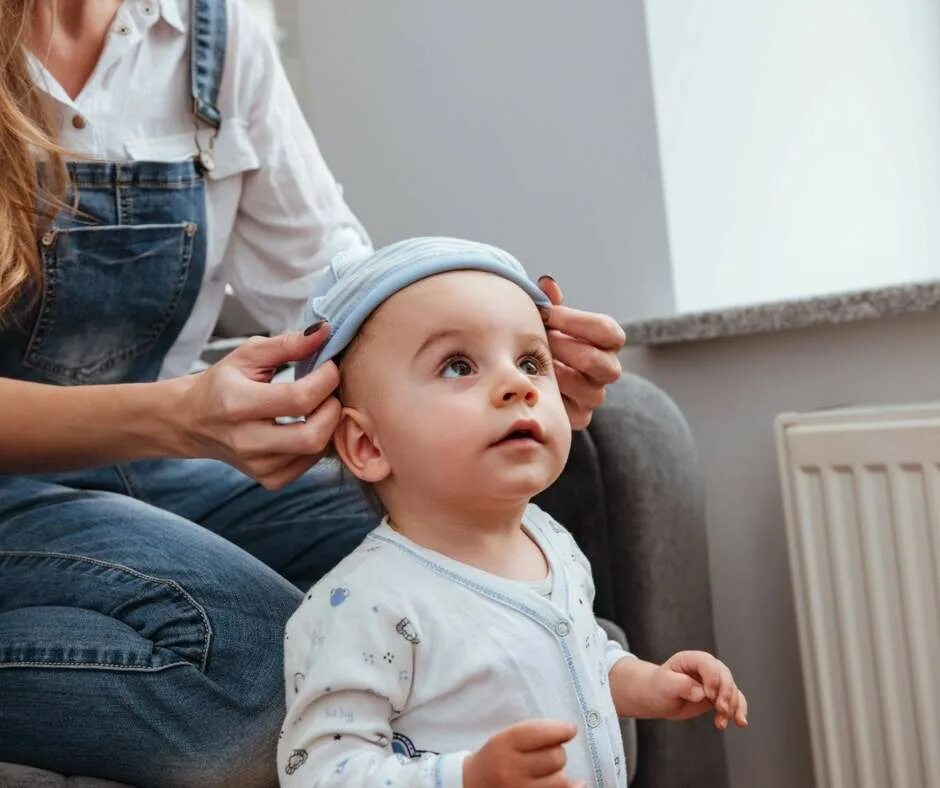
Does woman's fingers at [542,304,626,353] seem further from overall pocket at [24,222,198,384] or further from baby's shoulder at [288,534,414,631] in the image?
overall pocket at [24,222,198,384]

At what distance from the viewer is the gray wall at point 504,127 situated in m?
1.58

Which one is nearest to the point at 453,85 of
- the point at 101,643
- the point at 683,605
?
the point at 683,605

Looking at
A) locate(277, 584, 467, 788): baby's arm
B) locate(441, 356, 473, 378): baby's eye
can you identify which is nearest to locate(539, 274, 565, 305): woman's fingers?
locate(441, 356, 473, 378): baby's eye

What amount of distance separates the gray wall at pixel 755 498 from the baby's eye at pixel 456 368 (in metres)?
0.78

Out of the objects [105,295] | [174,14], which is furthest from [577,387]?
[174,14]

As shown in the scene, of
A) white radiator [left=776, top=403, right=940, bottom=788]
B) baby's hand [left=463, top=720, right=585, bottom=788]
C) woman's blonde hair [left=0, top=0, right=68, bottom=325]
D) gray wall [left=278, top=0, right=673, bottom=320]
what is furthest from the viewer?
gray wall [left=278, top=0, right=673, bottom=320]

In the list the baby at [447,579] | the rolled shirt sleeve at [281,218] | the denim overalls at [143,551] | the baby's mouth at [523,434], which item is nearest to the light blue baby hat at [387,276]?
the baby at [447,579]

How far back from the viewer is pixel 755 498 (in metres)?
1.53

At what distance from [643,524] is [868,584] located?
0.28m

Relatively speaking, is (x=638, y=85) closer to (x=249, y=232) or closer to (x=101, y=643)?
(x=249, y=232)

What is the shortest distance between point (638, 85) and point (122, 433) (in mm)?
889

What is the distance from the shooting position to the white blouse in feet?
3.86

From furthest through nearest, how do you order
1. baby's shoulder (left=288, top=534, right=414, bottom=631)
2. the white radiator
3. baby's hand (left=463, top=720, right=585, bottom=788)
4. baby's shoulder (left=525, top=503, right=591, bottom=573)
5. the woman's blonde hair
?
1. the white radiator
2. the woman's blonde hair
3. baby's shoulder (left=525, top=503, right=591, bottom=573)
4. baby's shoulder (left=288, top=534, right=414, bottom=631)
5. baby's hand (left=463, top=720, right=585, bottom=788)

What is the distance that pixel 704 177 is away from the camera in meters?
1.58
